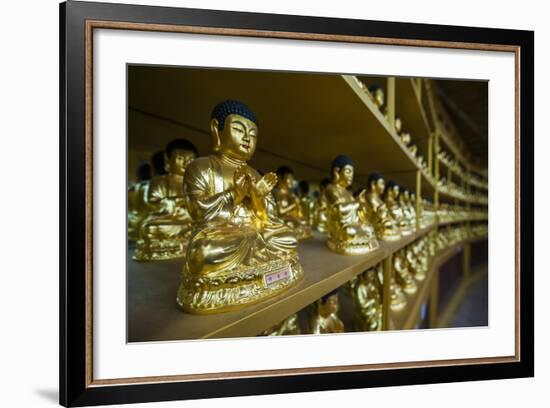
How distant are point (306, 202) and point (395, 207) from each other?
488 millimetres

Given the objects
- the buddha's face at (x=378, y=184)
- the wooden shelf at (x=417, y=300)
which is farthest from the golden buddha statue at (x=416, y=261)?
the buddha's face at (x=378, y=184)

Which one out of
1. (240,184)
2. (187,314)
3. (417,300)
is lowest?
(417,300)

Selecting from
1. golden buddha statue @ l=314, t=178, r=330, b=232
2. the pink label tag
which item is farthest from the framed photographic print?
golden buddha statue @ l=314, t=178, r=330, b=232

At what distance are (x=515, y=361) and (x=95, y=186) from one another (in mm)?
1016

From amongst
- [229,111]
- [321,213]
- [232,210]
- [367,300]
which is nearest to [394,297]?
[367,300]

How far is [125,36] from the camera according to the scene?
0.46 m

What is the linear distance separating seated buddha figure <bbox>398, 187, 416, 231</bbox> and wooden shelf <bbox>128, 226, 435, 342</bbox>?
3.07ft

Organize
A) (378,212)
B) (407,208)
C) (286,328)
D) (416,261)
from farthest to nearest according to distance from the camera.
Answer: (416,261), (407,208), (378,212), (286,328)

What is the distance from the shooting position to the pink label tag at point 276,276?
50cm

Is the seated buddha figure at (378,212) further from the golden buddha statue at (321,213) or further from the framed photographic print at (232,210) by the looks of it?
the framed photographic print at (232,210)

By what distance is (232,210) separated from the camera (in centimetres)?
55

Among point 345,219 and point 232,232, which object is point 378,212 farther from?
point 232,232

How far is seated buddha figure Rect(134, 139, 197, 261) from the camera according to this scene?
0.73 metres

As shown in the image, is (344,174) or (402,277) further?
(402,277)
